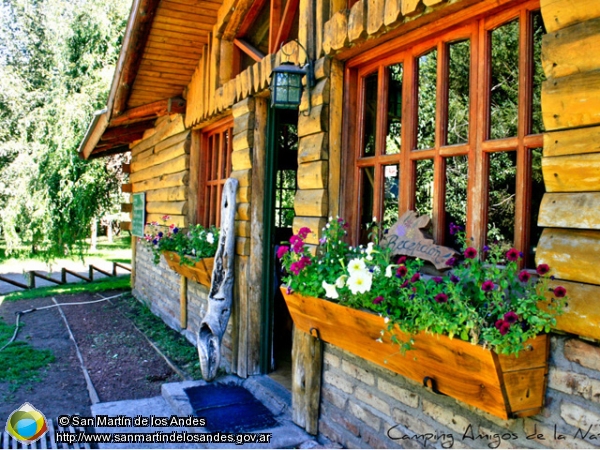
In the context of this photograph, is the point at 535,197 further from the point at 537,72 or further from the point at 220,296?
the point at 220,296

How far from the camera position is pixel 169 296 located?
27.3ft

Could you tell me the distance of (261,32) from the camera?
5.65 meters

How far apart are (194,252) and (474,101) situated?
13.8 ft

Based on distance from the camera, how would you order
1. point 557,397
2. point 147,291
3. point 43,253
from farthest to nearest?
1. point 43,253
2. point 147,291
3. point 557,397

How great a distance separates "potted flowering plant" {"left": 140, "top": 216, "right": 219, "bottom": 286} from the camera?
5.84m

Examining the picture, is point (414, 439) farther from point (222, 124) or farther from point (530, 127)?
point (222, 124)

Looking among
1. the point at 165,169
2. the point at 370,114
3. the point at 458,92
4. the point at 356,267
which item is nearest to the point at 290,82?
the point at 370,114

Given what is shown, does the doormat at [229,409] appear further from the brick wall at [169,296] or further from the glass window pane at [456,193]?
the glass window pane at [456,193]

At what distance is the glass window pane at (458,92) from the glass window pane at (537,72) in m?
0.39

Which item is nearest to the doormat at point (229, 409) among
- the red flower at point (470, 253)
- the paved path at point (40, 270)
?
the red flower at point (470, 253)

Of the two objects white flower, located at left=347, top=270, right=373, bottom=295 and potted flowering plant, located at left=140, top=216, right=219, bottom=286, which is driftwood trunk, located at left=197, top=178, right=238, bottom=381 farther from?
white flower, located at left=347, top=270, right=373, bottom=295

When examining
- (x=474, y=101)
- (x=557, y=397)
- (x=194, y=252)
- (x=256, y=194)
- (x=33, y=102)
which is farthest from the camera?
(x=33, y=102)

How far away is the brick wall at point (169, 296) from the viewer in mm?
6445

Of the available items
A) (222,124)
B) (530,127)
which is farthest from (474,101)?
(222,124)
